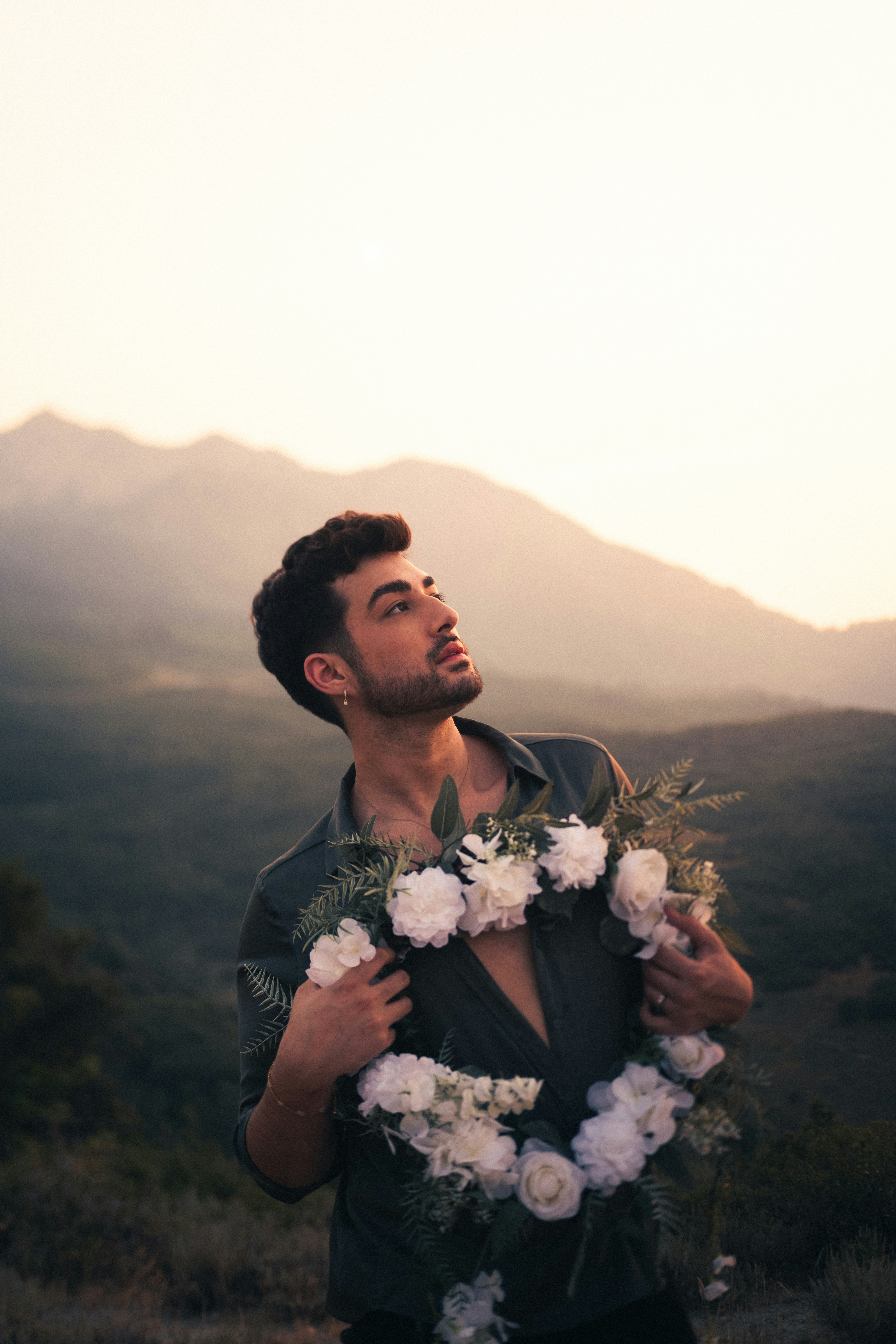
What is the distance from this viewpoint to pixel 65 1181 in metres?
6.52

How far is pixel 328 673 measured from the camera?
302 cm

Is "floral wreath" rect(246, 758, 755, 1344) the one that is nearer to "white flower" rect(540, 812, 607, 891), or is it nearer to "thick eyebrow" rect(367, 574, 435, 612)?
"white flower" rect(540, 812, 607, 891)

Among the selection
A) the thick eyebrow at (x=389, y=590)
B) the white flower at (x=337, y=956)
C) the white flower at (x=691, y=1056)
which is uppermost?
the thick eyebrow at (x=389, y=590)

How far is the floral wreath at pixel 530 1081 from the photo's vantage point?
192 centimetres

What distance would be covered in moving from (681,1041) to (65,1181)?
6.38 meters

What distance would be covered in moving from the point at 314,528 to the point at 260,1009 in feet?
74.1

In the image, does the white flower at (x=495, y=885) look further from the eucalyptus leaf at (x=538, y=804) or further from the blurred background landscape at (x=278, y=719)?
the blurred background landscape at (x=278, y=719)

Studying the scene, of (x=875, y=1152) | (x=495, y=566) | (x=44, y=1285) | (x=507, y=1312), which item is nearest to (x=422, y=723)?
(x=507, y=1312)

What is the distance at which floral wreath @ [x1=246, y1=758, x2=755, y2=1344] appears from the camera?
192cm

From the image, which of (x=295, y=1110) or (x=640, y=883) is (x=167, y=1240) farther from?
(x=640, y=883)

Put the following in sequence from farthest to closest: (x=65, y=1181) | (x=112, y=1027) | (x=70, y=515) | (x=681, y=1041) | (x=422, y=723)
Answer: (x=70, y=515) → (x=112, y=1027) → (x=65, y=1181) → (x=422, y=723) → (x=681, y=1041)

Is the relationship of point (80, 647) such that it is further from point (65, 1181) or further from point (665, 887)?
point (665, 887)

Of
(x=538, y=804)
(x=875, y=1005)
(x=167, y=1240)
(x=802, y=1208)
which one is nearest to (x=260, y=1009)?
(x=538, y=804)

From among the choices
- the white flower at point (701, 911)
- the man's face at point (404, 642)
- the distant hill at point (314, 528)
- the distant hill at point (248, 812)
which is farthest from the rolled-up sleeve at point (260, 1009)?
the distant hill at point (314, 528)
